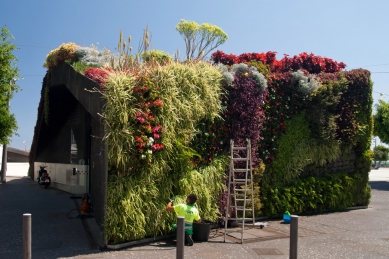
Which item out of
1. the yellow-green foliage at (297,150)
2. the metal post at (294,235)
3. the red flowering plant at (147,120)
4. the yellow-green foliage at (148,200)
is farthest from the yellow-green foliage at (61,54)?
the metal post at (294,235)

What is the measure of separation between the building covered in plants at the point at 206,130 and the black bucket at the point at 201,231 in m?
0.60

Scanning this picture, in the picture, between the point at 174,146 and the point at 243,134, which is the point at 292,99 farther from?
the point at 174,146

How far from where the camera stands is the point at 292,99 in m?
11.7

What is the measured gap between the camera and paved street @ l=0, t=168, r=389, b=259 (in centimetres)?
771

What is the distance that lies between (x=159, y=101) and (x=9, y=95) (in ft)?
37.3

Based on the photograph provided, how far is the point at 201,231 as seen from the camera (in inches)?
336

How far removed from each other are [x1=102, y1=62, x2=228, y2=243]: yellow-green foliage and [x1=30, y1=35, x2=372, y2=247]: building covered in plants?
0.02m

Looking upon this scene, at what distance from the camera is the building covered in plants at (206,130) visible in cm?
831

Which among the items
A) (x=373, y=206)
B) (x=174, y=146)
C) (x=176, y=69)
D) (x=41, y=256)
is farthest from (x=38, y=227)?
(x=373, y=206)

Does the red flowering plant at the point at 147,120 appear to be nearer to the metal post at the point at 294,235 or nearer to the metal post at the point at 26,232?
the metal post at the point at 26,232

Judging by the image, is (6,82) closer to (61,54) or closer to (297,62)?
(61,54)

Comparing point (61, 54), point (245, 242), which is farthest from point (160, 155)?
point (61, 54)

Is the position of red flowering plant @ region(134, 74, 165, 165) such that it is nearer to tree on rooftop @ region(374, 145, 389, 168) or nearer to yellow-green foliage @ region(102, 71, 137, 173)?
yellow-green foliage @ region(102, 71, 137, 173)

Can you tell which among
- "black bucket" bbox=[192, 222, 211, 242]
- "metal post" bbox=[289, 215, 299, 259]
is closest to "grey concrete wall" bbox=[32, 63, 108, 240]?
"black bucket" bbox=[192, 222, 211, 242]
